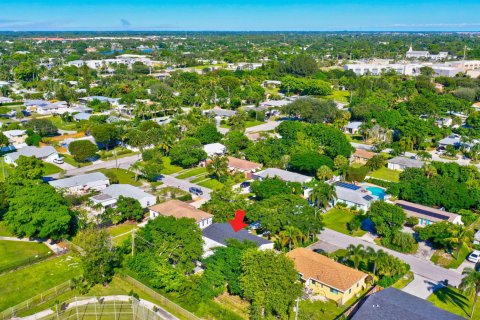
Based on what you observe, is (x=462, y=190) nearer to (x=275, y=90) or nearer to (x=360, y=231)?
(x=360, y=231)

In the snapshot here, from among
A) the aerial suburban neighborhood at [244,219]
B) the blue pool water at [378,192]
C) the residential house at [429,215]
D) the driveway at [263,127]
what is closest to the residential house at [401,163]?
the aerial suburban neighborhood at [244,219]

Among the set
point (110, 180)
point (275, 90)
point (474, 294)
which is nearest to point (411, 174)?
point (474, 294)

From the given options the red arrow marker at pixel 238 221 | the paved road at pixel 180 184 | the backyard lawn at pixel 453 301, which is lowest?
the backyard lawn at pixel 453 301

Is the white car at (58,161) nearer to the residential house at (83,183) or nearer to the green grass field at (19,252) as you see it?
the residential house at (83,183)

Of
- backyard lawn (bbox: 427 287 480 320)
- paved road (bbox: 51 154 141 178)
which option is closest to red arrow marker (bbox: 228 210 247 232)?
backyard lawn (bbox: 427 287 480 320)

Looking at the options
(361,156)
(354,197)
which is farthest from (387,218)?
(361,156)

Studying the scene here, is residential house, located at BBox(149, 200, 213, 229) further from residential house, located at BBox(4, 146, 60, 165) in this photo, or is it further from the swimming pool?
residential house, located at BBox(4, 146, 60, 165)

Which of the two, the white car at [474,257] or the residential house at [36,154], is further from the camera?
the residential house at [36,154]
